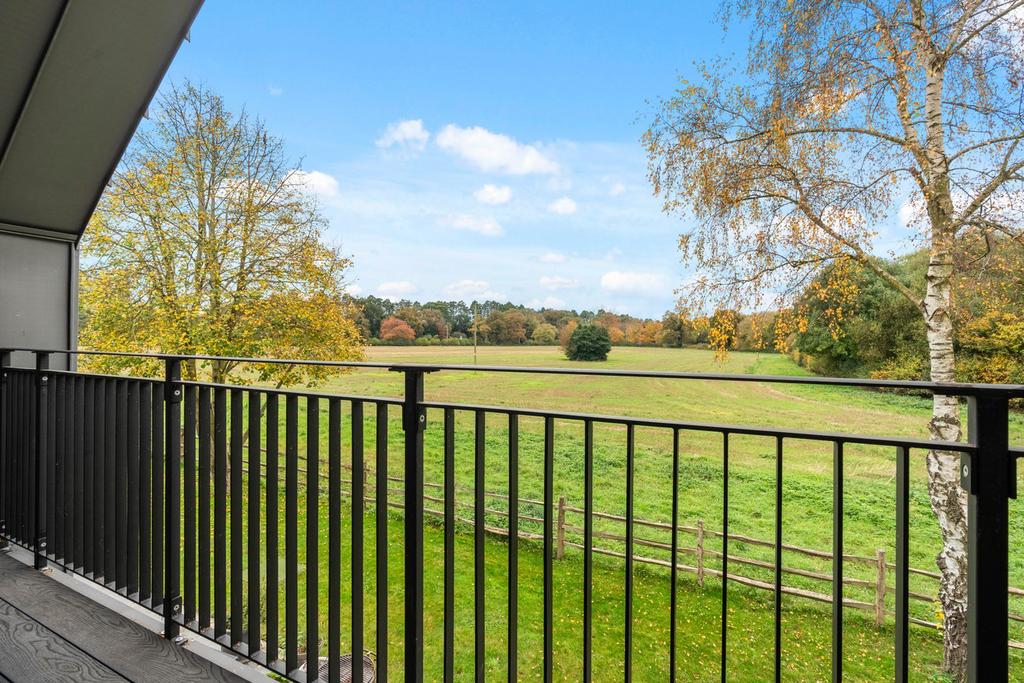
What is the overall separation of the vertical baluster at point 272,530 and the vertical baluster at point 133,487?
686mm

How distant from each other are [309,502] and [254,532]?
0.72 feet

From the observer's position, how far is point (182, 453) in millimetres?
1791

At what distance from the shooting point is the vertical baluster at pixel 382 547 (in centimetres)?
133

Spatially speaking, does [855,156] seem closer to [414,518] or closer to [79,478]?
[414,518]

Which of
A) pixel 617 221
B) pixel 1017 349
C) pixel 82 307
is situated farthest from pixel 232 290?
pixel 1017 349

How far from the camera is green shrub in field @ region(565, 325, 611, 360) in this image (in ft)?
30.7

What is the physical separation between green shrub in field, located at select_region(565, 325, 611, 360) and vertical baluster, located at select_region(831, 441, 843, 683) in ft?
27.1

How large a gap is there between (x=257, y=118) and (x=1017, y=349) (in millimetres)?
13009

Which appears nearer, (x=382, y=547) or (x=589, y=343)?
(x=382, y=547)

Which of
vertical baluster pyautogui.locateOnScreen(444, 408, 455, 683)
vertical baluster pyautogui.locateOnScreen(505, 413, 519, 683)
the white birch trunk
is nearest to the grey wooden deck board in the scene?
vertical baluster pyautogui.locateOnScreen(444, 408, 455, 683)

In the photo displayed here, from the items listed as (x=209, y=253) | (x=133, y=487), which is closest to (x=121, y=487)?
(x=133, y=487)

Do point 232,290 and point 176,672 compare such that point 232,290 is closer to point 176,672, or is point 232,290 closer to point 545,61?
point 176,672

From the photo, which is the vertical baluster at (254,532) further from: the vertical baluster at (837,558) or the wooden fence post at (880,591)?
the wooden fence post at (880,591)

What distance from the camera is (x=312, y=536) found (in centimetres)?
147
